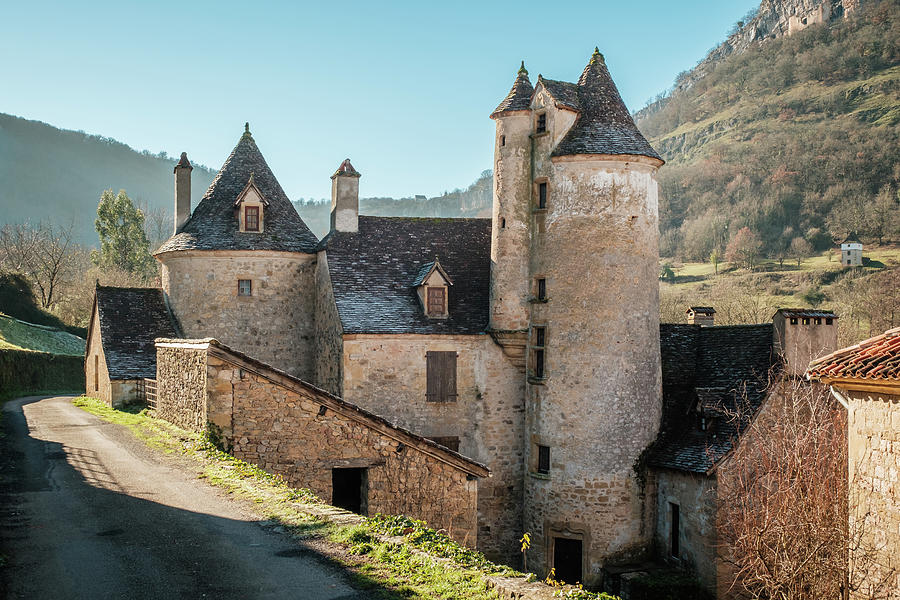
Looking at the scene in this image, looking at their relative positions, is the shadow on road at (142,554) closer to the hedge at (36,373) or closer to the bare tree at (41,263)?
the hedge at (36,373)

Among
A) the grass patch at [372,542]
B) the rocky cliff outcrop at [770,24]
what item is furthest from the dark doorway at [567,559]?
the rocky cliff outcrop at [770,24]

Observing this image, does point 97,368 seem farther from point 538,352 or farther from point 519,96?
point 519,96

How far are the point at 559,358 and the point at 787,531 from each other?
9.65m

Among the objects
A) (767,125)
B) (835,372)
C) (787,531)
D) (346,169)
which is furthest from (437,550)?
(767,125)

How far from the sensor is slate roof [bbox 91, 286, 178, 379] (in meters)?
25.1

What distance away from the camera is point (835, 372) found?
12.3 m

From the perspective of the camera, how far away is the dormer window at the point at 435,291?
2536 centimetres

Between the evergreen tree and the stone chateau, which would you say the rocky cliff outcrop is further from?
the stone chateau

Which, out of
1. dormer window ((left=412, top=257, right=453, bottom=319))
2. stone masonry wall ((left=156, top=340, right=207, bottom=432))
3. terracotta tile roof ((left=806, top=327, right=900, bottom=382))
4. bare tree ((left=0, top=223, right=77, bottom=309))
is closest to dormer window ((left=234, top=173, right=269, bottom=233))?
dormer window ((left=412, top=257, right=453, bottom=319))

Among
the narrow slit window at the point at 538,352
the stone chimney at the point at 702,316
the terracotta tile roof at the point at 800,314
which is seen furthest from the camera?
the stone chimney at the point at 702,316

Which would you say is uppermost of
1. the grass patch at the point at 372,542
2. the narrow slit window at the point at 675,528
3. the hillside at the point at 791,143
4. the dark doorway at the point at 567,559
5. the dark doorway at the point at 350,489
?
the hillside at the point at 791,143

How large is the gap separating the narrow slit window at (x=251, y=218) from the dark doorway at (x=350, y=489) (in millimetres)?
12825

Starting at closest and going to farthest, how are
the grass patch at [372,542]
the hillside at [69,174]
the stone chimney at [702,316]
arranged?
the grass patch at [372,542], the stone chimney at [702,316], the hillside at [69,174]

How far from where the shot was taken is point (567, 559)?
23.3m
